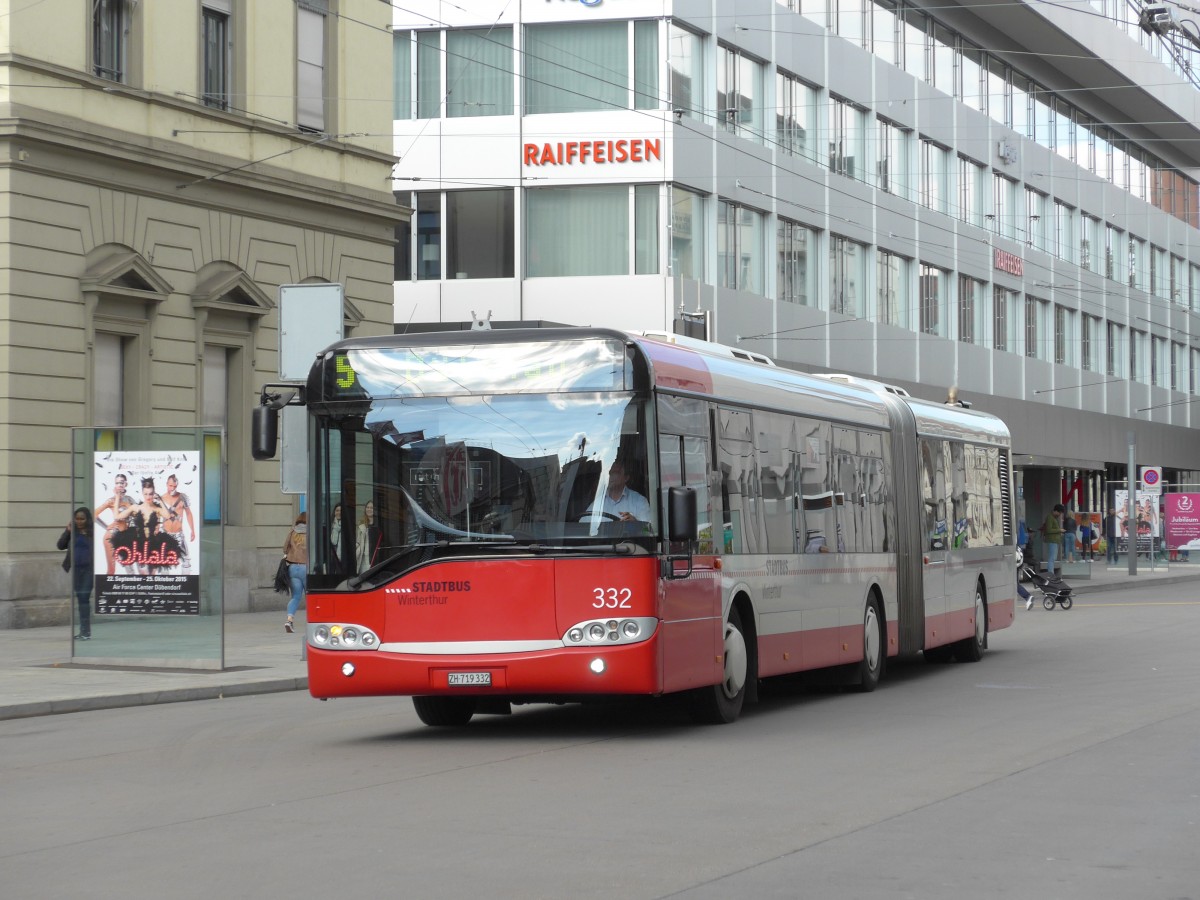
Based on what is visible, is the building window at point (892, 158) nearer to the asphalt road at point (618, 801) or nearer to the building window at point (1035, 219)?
the building window at point (1035, 219)

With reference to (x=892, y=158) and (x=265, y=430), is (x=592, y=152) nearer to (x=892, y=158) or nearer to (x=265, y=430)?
(x=892, y=158)

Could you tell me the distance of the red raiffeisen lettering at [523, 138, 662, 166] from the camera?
41850mm

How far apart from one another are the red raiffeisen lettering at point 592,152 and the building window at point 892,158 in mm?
11013

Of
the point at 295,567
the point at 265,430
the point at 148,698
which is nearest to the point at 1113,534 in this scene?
the point at 295,567

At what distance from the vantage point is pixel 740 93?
144 feet

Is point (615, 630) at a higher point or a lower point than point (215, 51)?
lower

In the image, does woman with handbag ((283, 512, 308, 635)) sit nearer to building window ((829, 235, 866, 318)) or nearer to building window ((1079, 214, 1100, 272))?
building window ((829, 235, 866, 318))

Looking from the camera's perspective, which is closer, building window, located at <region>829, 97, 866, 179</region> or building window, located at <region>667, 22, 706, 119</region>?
building window, located at <region>667, 22, 706, 119</region>

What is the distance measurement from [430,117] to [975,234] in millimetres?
20692

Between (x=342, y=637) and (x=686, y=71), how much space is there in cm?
3119

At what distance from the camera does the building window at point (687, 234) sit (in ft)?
138

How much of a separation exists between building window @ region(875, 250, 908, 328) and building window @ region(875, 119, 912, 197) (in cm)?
185

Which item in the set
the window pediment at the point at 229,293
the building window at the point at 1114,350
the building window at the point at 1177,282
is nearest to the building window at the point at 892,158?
the building window at the point at 1114,350

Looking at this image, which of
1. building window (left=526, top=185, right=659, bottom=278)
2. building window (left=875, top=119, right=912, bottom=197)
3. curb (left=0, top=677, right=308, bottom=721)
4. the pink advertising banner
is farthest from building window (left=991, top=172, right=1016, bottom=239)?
curb (left=0, top=677, right=308, bottom=721)
